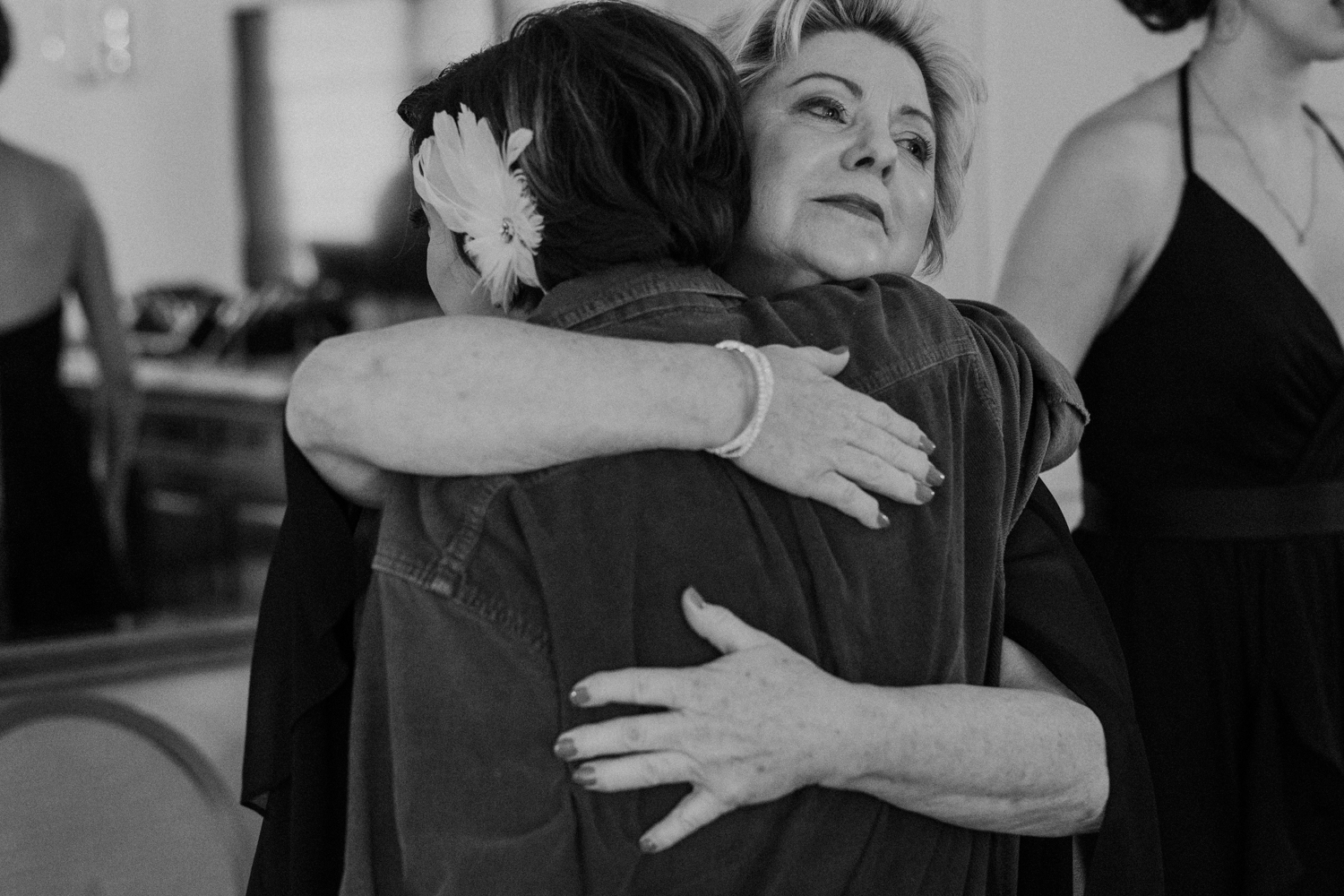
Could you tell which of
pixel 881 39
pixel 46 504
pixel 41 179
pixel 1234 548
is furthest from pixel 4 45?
pixel 1234 548

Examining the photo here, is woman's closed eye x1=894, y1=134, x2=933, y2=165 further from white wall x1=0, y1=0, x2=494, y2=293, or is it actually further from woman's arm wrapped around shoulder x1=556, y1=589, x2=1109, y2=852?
white wall x1=0, y1=0, x2=494, y2=293

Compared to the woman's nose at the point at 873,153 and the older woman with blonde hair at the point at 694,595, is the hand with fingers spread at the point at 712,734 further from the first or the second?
the woman's nose at the point at 873,153

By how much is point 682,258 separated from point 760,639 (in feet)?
1.01

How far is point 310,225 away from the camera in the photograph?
136 inches

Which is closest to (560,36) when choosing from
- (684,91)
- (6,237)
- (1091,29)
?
(684,91)

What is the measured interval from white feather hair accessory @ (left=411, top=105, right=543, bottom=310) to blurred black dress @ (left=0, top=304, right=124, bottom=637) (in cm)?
203

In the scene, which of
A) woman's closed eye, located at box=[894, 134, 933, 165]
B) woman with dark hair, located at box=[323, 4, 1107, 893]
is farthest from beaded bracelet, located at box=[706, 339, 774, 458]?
woman's closed eye, located at box=[894, 134, 933, 165]

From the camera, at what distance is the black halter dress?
1811 millimetres

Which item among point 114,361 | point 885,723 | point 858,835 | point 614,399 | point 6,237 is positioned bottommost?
point 114,361

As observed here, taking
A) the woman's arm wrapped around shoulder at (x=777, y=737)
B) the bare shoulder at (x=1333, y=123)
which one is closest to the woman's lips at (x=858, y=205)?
the woman's arm wrapped around shoulder at (x=777, y=737)

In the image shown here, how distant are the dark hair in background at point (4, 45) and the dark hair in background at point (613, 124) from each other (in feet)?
6.92

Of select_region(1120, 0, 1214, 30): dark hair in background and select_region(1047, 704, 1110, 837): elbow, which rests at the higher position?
select_region(1120, 0, 1214, 30): dark hair in background

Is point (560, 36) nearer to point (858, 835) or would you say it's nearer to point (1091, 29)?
point (858, 835)

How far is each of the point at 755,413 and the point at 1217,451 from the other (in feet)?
3.38
